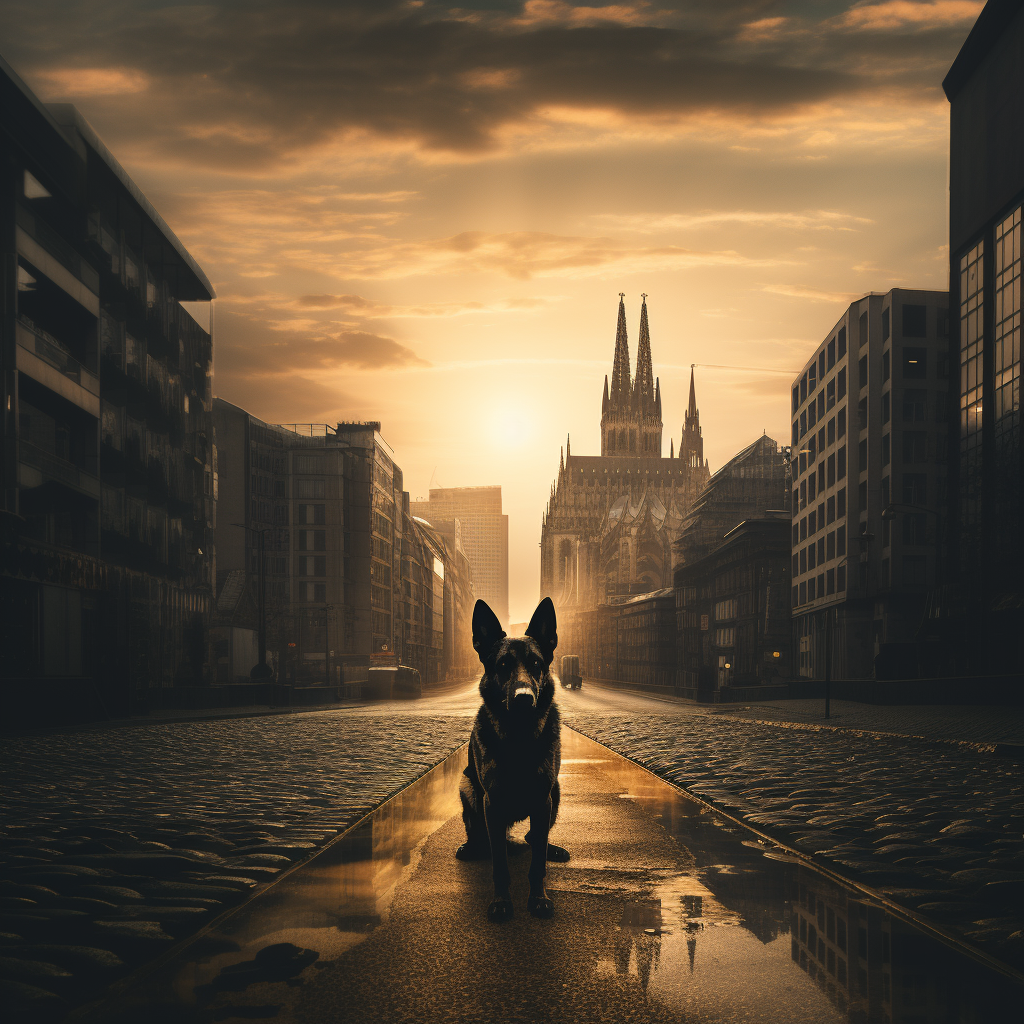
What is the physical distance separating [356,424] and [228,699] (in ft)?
201

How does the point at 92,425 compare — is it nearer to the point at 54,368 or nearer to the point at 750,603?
the point at 54,368

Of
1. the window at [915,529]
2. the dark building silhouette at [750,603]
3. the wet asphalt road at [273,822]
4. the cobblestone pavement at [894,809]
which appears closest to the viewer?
the wet asphalt road at [273,822]

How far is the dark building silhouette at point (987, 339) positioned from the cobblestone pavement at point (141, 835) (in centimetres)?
3292

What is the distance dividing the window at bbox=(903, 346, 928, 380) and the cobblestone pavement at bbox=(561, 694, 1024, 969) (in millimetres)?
44741

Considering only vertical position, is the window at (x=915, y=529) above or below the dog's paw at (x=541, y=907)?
above

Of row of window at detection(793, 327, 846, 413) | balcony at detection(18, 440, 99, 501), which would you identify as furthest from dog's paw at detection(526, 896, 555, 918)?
row of window at detection(793, 327, 846, 413)

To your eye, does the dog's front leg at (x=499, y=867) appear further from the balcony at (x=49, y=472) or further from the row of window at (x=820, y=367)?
the row of window at (x=820, y=367)

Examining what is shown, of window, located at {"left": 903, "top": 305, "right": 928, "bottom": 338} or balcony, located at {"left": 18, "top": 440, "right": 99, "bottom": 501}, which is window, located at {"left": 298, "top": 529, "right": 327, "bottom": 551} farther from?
balcony, located at {"left": 18, "top": 440, "right": 99, "bottom": 501}

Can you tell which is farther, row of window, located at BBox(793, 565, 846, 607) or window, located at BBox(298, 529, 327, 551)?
window, located at BBox(298, 529, 327, 551)

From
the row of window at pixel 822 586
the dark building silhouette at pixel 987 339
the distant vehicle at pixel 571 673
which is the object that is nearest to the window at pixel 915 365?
the dark building silhouette at pixel 987 339

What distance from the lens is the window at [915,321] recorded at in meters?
63.8

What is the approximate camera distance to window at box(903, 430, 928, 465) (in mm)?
62688

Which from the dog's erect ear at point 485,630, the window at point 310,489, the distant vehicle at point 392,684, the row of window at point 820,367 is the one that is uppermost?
the row of window at point 820,367

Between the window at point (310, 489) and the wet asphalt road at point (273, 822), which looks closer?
the wet asphalt road at point (273, 822)
